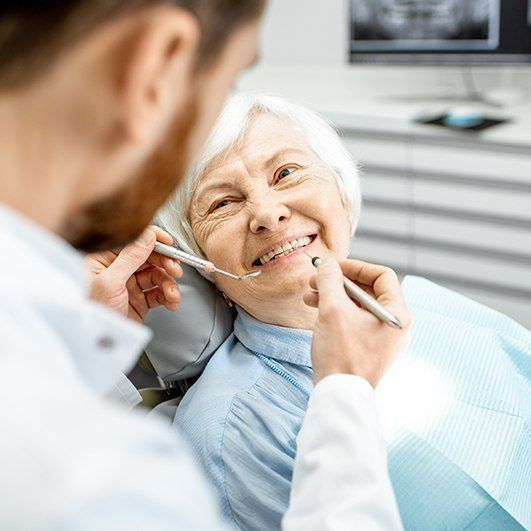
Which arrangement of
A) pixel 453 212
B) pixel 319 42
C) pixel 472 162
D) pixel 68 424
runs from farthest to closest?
pixel 319 42, pixel 453 212, pixel 472 162, pixel 68 424

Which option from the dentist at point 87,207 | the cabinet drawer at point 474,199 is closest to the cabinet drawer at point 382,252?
the cabinet drawer at point 474,199

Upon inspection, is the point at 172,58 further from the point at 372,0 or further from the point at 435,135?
the point at 372,0

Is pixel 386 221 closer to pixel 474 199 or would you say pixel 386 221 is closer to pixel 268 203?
pixel 474 199

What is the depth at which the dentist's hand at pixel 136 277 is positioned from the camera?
1.37 m

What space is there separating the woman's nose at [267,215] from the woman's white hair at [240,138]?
0.13 m

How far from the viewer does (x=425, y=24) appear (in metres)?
3.34

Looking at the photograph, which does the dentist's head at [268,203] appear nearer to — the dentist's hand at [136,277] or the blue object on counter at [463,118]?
the dentist's hand at [136,277]

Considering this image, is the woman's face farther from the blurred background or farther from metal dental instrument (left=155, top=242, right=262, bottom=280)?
the blurred background

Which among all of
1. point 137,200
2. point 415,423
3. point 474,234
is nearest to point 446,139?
point 474,234

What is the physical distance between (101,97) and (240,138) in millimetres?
882

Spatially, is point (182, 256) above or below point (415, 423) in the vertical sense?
above

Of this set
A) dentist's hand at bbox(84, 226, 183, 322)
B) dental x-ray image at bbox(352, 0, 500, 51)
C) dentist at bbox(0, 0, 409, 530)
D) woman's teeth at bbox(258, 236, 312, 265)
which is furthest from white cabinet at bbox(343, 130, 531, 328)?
dentist at bbox(0, 0, 409, 530)

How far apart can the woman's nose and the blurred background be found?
1.62 meters

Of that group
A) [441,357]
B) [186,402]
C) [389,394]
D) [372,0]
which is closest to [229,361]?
[186,402]
